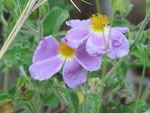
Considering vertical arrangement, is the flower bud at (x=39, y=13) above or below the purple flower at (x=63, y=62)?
above

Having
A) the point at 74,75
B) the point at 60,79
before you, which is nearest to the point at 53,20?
the point at 60,79

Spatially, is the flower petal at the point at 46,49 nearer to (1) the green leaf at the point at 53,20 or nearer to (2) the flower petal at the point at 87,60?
(2) the flower petal at the point at 87,60

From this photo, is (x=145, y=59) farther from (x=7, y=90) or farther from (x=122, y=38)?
(x=7, y=90)

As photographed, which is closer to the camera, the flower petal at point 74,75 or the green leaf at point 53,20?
the flower petal at point 74,75

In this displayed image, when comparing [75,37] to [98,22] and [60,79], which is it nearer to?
[98,22]

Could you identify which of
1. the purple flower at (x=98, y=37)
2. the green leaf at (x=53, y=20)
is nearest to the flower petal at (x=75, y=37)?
the purple flower at (x=98, y=37)

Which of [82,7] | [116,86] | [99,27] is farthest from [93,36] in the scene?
[82,7]

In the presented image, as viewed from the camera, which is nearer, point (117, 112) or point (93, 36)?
point (93, 36)
